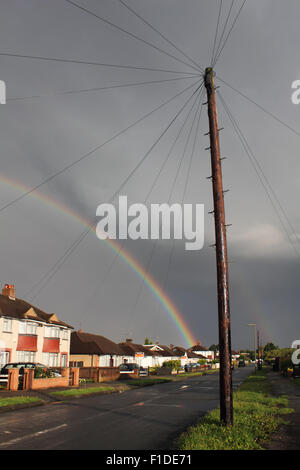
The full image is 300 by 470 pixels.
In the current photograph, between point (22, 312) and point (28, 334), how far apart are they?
2.47m

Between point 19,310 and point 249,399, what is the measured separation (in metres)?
31.5

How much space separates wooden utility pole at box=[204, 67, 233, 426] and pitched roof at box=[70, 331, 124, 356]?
52.8 m

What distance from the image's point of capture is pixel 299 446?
10.4 m

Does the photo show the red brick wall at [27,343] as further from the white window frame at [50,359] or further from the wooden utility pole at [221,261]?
the wooden utility pole at [221,261]

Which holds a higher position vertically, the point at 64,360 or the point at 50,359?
the point at 50,359

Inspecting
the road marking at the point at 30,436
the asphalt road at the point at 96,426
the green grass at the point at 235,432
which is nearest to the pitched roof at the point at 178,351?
the asphalt road at the point at 96,426

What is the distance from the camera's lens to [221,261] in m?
13.3

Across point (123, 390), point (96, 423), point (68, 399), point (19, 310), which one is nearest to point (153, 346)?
point (19, 310)

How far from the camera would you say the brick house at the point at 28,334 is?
136 ft

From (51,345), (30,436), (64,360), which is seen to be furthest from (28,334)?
(30,436)

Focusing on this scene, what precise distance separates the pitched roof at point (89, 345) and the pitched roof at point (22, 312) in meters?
11.3

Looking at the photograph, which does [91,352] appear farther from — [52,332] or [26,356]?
[26,356]

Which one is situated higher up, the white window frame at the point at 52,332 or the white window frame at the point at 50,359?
the white window frame at the point at 52,332

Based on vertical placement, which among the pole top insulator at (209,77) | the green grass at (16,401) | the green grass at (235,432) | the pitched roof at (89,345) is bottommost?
the green grass at (16,401)
